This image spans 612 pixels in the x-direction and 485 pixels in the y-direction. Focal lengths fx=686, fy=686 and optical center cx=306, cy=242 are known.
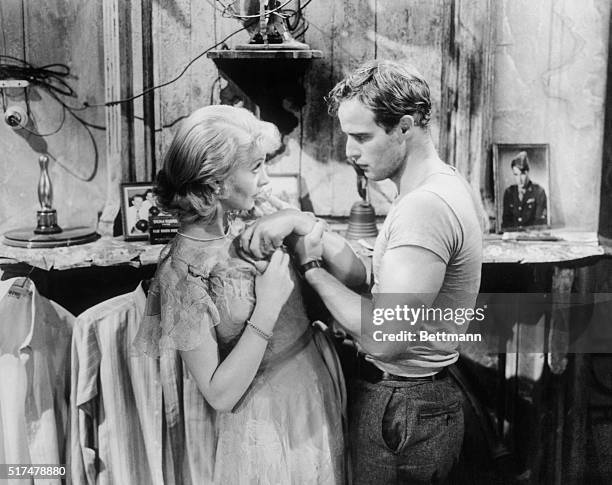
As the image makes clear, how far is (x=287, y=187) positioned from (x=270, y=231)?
30cm

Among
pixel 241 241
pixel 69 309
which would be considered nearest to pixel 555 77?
pixel 241 241

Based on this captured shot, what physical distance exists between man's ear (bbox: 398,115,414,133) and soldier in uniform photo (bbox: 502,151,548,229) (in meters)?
0.51

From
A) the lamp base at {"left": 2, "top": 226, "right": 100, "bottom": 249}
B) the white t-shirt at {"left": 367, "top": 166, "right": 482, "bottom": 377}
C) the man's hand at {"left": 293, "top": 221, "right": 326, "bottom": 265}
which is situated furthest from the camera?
the lamp base at {"left": 2, "top": 226, "right": 100, "bottom": 249}

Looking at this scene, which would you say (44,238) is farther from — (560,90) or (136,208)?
(560,90)

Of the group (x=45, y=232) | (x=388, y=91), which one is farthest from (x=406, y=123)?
(x=45, y=232)

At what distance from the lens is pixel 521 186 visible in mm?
1969

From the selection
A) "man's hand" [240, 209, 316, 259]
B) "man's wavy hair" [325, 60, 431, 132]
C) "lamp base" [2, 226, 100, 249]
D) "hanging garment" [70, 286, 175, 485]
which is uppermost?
"man's wavy hair" [325, 60, 431, 132]

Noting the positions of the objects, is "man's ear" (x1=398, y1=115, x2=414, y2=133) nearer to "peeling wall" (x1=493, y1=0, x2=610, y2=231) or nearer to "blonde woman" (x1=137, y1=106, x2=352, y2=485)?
"blonde woman" (x1=137, y1=106, x2=352, y2=485)

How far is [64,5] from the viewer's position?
1.75 m

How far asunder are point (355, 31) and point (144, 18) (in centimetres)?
56

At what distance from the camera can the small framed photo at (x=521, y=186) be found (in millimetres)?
1956

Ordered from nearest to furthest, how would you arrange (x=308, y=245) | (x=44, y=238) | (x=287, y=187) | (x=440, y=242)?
(x=440, y=242) → (x=308, y=245) → (x=44, y=238) → (x=287, y=187)

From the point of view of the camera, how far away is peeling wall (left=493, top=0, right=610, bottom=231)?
189 cm

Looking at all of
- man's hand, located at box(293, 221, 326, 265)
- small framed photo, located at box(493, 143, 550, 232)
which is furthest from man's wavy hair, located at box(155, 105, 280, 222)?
small framed photo, located at box(493, 143, 550, 232)
